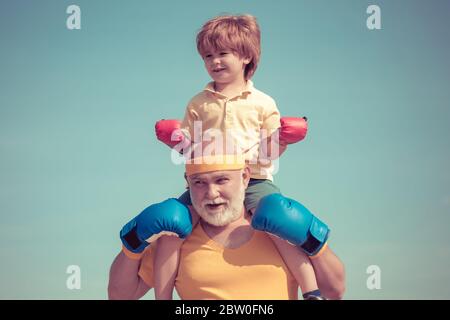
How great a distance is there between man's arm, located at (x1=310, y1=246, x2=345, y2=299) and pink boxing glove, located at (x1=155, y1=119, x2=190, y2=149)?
1559 mm

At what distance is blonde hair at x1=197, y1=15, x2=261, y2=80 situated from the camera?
6441mm

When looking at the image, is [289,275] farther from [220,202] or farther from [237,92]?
[237,92]

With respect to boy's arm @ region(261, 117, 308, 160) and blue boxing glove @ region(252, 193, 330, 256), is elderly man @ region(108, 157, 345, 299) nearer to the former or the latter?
blue boxing glove @ region(252, 193, 330, 256)

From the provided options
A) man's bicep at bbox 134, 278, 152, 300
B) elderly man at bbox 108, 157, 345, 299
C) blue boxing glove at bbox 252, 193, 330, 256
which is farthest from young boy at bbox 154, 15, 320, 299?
man's bicep at bbox 134, 278, 152, 300

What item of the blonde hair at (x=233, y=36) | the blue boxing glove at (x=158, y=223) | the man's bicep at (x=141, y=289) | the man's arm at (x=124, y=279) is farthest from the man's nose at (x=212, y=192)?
the blonde hair at (x=233, y=36)

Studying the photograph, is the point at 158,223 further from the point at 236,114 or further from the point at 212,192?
the point at 236,114

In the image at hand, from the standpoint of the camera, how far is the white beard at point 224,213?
6285 millimetres
